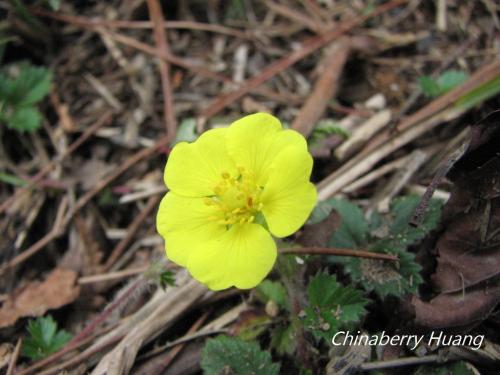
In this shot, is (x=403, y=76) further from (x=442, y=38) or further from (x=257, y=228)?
(x=257, y=228)

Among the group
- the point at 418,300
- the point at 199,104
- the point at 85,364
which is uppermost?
the point at 199,104

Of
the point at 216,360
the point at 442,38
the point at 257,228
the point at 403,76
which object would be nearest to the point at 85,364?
the point at 216,360

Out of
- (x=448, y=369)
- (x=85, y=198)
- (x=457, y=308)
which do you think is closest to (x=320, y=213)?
(x=457, y=308)

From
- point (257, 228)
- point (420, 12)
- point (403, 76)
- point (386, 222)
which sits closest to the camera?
point (257, 228)

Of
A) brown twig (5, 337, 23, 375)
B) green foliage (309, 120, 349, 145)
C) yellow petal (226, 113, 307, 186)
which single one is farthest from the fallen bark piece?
brown twig (5, 337, 23, 375)

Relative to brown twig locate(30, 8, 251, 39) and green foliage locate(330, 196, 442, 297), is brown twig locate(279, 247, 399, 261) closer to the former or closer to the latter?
green foliage locate(330, 196, 442, 297)

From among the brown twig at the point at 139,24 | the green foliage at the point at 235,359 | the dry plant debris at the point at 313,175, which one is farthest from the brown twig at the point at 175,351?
the brown twig at the point at 139,24

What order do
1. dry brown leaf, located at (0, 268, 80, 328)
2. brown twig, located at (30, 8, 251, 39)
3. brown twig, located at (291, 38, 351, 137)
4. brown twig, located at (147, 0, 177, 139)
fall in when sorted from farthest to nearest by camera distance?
1. brown twig, located at (30, 8, 251, 39)
2. brown twig, located at (147, 0, 177, 139)
3. brown twig, located at (291, 38, 351, 137)
4. dry brown leaf, located at (0, 268, 80, 328)
